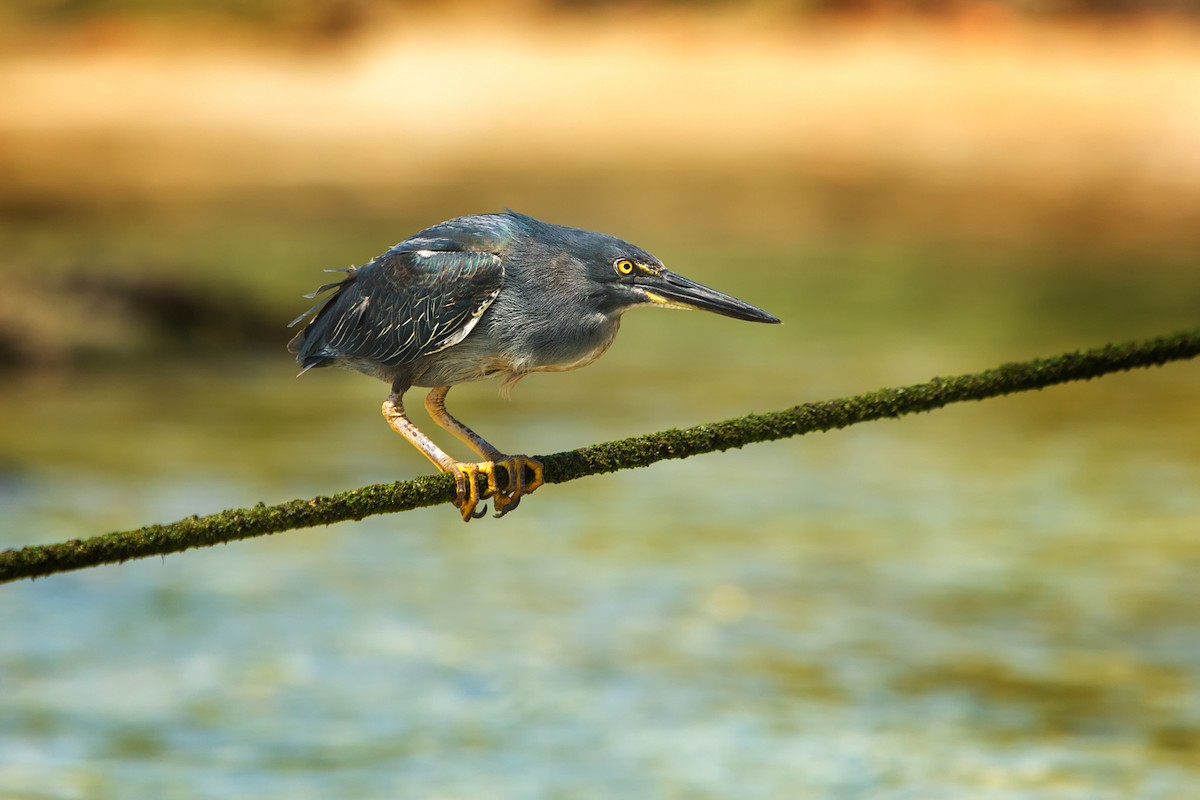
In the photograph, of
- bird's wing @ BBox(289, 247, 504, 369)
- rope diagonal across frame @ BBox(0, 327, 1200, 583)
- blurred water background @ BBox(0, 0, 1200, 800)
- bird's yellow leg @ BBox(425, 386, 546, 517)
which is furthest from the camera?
blurred water background @ BBox(0, 0, 1200, 800)

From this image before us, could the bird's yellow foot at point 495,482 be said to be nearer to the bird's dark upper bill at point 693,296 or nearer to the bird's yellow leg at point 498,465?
the bird's yellow leg at point 498,465

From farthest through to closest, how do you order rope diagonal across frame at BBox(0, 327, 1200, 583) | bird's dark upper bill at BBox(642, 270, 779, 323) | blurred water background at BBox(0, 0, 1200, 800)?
blurred water background at BBox(0, 0, 1200, 800) → bird's dark upper bill at BBox(642, 270, 779, 323) → rope diagonal across frame at BBox(0, 327, 1200, 583)

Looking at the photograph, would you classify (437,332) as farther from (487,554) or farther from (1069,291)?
(1069,291)

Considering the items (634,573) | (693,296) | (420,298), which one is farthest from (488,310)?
(634,573)

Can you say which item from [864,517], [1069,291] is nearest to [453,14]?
[1069,291]

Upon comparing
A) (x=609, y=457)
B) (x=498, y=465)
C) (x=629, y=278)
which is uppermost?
(x=629, y=278)

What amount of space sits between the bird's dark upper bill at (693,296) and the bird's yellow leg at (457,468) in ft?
1.99

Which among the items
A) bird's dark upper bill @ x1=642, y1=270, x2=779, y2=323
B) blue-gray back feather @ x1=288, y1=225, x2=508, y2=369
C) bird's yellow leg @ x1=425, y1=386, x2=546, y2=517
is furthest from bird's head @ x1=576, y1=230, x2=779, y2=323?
bird's yellow leg @ x1=425, y1=386, x2=546, y2=517

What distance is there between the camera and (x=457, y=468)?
3842mm

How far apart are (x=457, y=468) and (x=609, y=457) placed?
37 cm

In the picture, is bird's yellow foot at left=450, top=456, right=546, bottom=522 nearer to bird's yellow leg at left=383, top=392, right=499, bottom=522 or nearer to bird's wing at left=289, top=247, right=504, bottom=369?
bird's yellow leg at left=383, top=392, right=499, bottom=522

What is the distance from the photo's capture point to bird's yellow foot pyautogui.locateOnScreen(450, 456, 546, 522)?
385 centimetres

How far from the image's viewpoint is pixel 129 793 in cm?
1007

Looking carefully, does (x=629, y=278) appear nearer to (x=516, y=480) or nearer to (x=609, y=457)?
(x=609, y=457)
